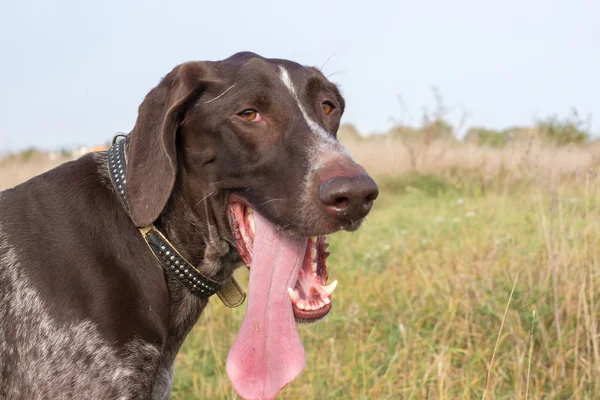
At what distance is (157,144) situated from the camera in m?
3.04

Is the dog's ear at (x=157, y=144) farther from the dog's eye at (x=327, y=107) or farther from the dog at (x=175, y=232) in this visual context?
the dog's eye at (x=327, y=107)

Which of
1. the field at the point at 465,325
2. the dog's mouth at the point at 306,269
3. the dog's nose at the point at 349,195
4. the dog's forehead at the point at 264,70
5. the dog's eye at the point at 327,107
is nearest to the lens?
the dog's nose at the point at 349,195

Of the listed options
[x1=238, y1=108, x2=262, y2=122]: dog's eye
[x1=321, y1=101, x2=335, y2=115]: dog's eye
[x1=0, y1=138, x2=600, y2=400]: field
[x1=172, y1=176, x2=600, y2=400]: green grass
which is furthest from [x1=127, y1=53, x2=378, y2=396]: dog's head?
Answer: [x1=172, y1=176, x2=600, y2=400]: green grass

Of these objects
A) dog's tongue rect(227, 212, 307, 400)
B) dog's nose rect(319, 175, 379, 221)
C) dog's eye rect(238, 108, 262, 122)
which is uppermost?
dog's eye rect(238, 108, 262, 122)

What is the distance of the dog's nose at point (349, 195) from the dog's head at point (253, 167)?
1cm

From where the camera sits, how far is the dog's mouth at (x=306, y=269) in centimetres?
296

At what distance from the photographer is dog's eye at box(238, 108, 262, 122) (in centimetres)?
304

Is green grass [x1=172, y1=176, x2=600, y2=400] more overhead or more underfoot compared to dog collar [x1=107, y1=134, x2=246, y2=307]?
more underfoot

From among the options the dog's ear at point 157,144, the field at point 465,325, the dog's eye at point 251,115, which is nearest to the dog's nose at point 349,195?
the dog's eye at point 251,115

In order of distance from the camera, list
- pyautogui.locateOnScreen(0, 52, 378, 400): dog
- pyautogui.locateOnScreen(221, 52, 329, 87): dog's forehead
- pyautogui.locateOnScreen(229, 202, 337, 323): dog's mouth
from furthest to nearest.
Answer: pyautogui.locateOnScreen(221, 52, 329, 87): dog's forehead, pyautogui.locateOnScreen(229, 202, 337, 323): dog's mouth, pyautogui.locateOnScreen(0, 52, 378, 400): dog

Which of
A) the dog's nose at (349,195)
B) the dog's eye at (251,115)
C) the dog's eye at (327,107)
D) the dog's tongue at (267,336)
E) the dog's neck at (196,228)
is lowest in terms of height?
the dog's tongue at (267,336)

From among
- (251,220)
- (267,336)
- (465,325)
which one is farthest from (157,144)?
(465,325)

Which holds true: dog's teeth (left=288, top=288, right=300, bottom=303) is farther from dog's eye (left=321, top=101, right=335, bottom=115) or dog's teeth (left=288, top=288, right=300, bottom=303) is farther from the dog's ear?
dog's eye (left=321, top=101, right=335, bottom=115)

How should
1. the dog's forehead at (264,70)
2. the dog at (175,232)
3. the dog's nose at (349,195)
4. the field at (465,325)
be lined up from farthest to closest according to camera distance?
1. the field at (465,325)
2. the dog's forehead at (264,70)
3. the dog at (175,232)
4. the dog's nose at (349,195)
